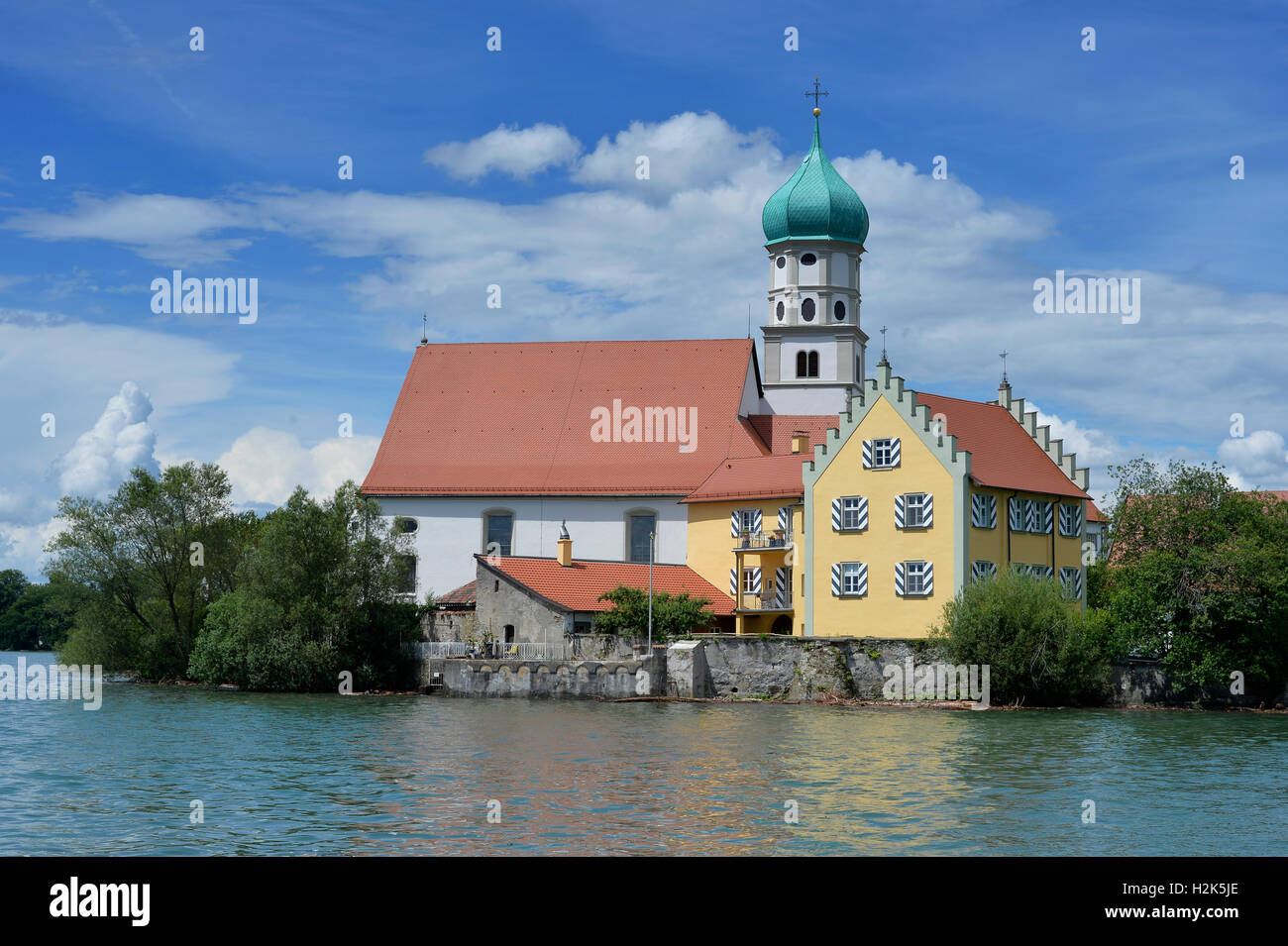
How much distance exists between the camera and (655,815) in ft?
66.9

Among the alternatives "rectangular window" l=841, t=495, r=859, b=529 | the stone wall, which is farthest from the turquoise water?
"rectangular window" l=841, t=495, r=859, b=529

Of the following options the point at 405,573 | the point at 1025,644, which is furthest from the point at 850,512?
the point at 405,573

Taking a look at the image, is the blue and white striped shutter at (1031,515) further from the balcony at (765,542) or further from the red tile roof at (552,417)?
the red tile roof at (552,417)

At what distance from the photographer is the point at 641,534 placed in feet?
215

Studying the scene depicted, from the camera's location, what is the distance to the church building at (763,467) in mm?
49719

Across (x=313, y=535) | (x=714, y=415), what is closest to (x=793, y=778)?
(x=313, y=535)

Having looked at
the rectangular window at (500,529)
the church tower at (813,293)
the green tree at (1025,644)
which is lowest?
the green tree at (1025,644)

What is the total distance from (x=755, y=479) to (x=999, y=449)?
1058 centimetres

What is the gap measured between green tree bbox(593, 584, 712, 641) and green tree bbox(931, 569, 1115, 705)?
10197mm

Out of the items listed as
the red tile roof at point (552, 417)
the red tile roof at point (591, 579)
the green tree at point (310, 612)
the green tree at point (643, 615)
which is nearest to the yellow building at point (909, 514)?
the green tree at point (643, 615)

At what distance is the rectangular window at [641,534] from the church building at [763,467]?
0.10 meters

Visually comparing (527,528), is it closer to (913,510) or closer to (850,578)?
(850,578)

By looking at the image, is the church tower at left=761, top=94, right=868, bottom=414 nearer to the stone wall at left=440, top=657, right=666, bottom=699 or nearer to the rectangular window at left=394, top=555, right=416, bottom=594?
the rectangular window at left=394, top=555, right=416, bottom=594

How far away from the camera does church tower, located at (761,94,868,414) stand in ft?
233
